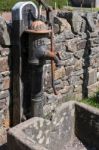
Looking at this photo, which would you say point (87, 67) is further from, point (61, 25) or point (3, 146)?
point (3, 146)

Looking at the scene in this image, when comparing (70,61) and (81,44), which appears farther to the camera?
(81,44)

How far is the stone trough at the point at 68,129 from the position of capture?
337 centimetres

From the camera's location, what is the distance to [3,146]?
398cm

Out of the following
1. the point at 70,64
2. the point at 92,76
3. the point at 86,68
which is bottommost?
the point at 92,76

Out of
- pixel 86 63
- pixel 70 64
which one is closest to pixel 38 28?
pixel 70 64

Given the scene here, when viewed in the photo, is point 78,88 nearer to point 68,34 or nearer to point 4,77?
point 68,34

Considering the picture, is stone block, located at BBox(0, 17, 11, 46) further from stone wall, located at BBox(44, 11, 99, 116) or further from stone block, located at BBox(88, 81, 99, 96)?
stone block, located at BBox(88, 81, 99, 96)

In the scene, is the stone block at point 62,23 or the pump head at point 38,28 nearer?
the pump head at point 38,28

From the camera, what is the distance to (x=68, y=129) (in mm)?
3746

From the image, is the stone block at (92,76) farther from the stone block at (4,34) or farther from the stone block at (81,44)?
the stone block at (4,34)

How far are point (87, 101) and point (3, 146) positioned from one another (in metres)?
1.67

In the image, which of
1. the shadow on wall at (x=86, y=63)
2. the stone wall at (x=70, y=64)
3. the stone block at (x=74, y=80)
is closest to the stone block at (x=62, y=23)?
the stone wall at (x=70, y=64)

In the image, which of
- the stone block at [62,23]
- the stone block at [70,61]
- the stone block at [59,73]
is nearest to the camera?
the stone block at [62,23]

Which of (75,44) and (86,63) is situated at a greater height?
(75,44)
